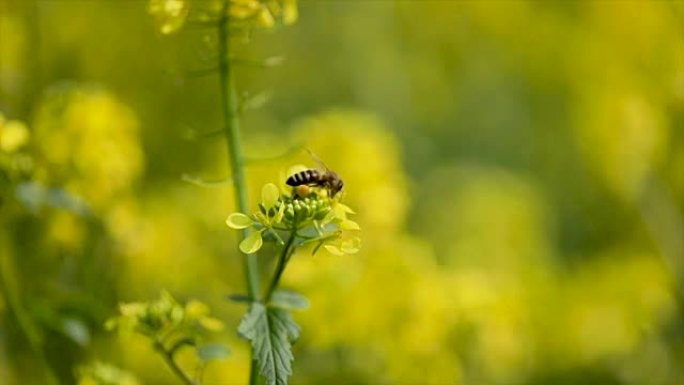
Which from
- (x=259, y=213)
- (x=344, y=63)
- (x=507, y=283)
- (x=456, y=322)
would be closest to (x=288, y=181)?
(x=259, y=213)

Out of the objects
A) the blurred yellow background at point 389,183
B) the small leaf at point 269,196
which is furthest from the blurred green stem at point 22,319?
the small leaf at point 269,196

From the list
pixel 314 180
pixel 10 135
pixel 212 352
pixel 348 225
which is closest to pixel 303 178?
pixel 314 180

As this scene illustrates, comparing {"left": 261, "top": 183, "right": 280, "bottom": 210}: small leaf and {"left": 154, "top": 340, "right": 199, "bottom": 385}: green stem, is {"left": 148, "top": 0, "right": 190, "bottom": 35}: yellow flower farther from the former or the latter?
{"left": 154, "top": 340, "right": 199, "bottom": 385}: green stem

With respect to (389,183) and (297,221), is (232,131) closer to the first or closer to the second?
(297,221)

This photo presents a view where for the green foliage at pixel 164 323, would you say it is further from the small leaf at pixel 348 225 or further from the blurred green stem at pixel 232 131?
the small leaf at pixel 348 225

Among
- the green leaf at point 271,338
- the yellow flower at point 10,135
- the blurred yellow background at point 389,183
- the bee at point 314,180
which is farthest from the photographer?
the blurred yellow background at point 389,183

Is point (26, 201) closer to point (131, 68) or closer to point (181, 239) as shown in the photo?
point (181, 239)
